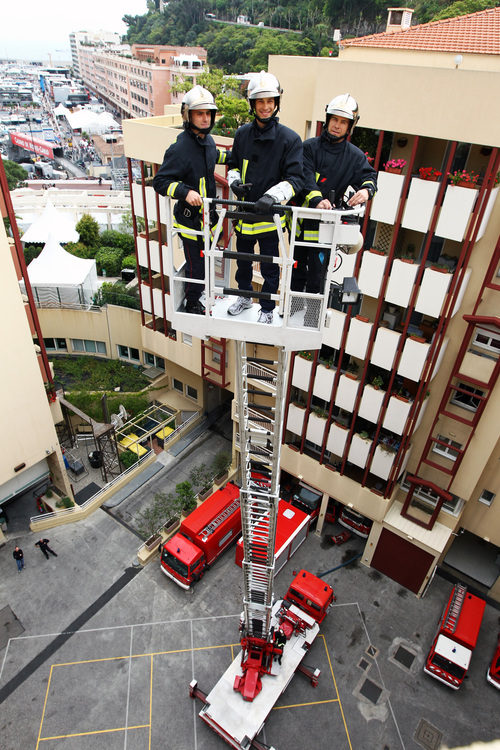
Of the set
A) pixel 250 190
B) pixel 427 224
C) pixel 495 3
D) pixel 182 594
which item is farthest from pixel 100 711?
pixel 495 3

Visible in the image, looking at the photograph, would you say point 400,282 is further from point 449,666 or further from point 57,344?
point 57,344

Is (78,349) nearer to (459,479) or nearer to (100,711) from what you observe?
(100,711)

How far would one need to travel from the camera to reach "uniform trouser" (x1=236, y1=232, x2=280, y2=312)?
310 inches

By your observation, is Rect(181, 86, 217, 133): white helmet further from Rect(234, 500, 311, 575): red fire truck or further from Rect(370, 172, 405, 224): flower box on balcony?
Rect(234, 500, 311, 575): red fire truck

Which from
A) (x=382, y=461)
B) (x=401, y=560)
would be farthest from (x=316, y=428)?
(x=401, y=560)

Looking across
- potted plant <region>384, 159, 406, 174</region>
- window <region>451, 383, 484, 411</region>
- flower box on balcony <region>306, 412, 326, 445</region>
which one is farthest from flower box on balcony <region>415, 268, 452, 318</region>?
flower box on balcony <region>306, 412, 326, 445</region>

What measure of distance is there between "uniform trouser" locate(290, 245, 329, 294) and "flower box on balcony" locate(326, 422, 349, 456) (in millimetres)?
11457

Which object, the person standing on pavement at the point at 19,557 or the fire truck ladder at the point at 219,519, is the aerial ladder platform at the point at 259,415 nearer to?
the fire truck ladder at the point at 219,519

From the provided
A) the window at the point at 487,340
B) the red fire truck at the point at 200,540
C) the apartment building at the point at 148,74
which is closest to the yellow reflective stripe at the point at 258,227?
the window at the point at 487,340

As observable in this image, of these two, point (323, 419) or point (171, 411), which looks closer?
point (323, 419)

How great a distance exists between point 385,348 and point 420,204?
197 inches

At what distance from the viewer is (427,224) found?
14336mm

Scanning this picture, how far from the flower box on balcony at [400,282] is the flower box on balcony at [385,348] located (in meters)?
1.17

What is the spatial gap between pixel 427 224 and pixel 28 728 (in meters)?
21.3
